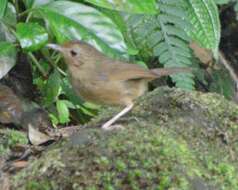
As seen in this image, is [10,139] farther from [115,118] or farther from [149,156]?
[149,156]

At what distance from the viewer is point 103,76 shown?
4734mm

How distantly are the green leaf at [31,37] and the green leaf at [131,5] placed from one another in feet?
1.31

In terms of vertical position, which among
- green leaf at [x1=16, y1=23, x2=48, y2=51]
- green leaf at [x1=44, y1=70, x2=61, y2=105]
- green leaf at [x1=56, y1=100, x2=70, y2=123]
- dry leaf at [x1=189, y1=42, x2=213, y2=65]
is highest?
green leaf at [x1=16, y1=23, x2=48, y2=51]

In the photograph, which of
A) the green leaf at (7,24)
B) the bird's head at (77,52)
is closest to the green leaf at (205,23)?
the green leaf at (7,24)

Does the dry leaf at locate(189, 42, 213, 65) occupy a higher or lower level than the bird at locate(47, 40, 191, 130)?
lower

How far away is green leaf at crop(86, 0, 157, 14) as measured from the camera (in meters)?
5.20

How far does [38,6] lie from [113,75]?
1.06 metres

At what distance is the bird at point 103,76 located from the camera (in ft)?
15.3

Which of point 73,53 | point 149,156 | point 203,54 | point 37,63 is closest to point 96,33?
point 73,53

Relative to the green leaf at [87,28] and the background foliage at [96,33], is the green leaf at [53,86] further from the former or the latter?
the green leaf at [87,28]

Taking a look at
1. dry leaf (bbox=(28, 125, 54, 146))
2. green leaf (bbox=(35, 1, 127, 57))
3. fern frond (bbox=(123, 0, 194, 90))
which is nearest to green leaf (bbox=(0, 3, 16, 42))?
green leaf (bbox=(35, 1, 127, 57))

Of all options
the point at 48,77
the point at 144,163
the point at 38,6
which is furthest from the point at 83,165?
the point at 48,77

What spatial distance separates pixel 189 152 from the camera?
4094 mm

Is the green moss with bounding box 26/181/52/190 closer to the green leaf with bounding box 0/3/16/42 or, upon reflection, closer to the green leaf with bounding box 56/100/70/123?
the green leaf with bounding box 0/3/16/42
